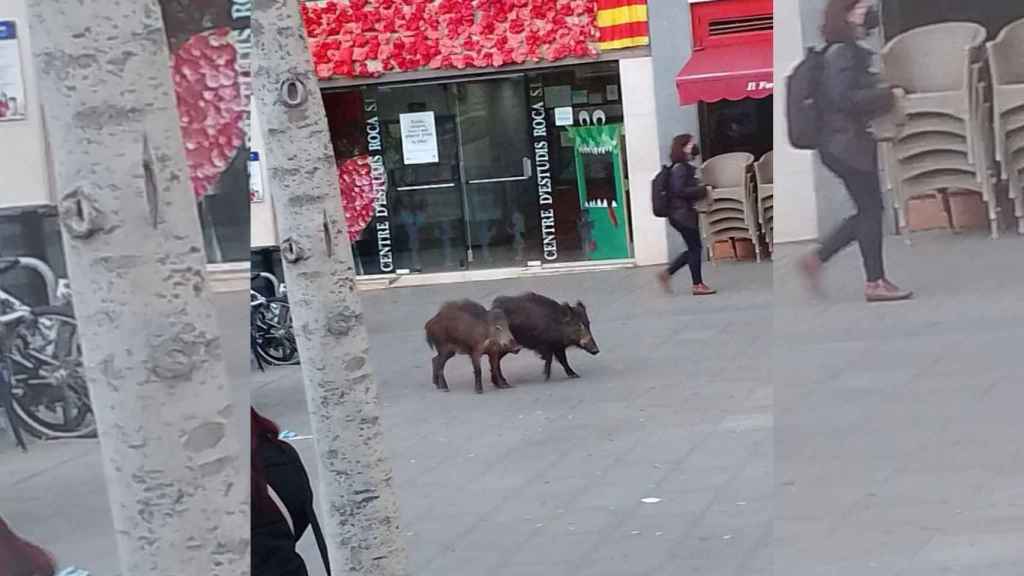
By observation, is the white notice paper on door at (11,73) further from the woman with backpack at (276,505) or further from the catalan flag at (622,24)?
the catalan flag at (622,24)

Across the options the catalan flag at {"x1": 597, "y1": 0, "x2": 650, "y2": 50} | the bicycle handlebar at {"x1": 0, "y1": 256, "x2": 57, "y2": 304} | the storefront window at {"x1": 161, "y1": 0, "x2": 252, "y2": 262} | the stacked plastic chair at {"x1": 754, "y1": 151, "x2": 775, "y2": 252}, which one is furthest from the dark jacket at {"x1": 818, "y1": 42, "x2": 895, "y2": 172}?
the catalan flag at {"x1": 597, "y1": 0, "x2": 650, "y2": 50}

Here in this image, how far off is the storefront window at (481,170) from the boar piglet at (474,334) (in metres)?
6.31

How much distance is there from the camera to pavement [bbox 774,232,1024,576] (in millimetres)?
4121

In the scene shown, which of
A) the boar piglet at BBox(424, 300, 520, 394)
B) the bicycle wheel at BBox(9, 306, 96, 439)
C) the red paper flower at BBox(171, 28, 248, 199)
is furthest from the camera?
the boar piglet at BBox(424, 300, 520, 394)

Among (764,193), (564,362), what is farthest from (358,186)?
(564,362)

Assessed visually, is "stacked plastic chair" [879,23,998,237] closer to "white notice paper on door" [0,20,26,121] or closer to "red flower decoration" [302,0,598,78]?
"white notice paper on door" [0,20,26,121]

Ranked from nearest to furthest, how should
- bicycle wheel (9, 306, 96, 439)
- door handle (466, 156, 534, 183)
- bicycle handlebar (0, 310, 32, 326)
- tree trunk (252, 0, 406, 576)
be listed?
bicycle wheel (9, 306, 96, 439) < bicycle handlebar (0, 310, 32, 326) < tree trunk (252, 0, 406, 576) < door handle (466, 156, 534, 183)

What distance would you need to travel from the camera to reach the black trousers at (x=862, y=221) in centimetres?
406

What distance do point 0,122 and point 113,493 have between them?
195 centimetres

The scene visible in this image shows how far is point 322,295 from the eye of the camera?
439 centimetres

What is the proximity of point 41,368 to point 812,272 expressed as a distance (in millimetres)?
2281

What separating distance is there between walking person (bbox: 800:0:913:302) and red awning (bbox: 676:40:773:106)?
10497 millimetres

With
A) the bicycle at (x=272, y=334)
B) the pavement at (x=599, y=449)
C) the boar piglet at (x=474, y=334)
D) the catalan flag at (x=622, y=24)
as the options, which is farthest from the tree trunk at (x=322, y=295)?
the catalan flag at (x=622, y=24)

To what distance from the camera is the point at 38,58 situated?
234 cm
